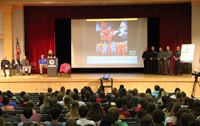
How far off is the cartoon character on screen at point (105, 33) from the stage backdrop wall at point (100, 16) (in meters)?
0.55

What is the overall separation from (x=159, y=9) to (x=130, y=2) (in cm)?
198

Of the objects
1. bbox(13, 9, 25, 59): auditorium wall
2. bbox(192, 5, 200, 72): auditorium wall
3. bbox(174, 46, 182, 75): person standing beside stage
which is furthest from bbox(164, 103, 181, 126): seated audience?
bbox(13, 9, 25, 59): auditorium wall

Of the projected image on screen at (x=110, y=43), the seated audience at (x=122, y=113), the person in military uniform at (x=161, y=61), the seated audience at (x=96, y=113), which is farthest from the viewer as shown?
the projected image on screen at (x=110, y=43)

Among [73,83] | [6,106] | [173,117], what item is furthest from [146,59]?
[173,117]

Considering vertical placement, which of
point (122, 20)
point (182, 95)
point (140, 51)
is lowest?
point (182, 95)

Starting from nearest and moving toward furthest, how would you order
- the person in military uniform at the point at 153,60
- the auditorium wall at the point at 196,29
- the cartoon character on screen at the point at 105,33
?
1. the person in military uniform at the point at 153,60
2. the auditorium wall at the point at 196,29
3. the cartoon character on screen at the point at 105,33

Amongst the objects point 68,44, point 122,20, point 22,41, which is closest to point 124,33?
point 122,20

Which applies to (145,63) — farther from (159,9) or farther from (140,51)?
(159,9)

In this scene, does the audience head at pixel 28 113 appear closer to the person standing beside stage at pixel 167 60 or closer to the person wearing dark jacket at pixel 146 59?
the person standing beside stage at pixel 167 60

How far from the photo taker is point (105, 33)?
737 inches

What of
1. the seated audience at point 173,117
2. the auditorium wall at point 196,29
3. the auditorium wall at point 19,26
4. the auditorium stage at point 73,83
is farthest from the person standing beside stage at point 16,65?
the seated audience at point 173,117

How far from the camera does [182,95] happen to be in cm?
827

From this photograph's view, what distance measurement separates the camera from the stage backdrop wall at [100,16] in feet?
60.0

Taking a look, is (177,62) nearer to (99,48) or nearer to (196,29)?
(196,29)
